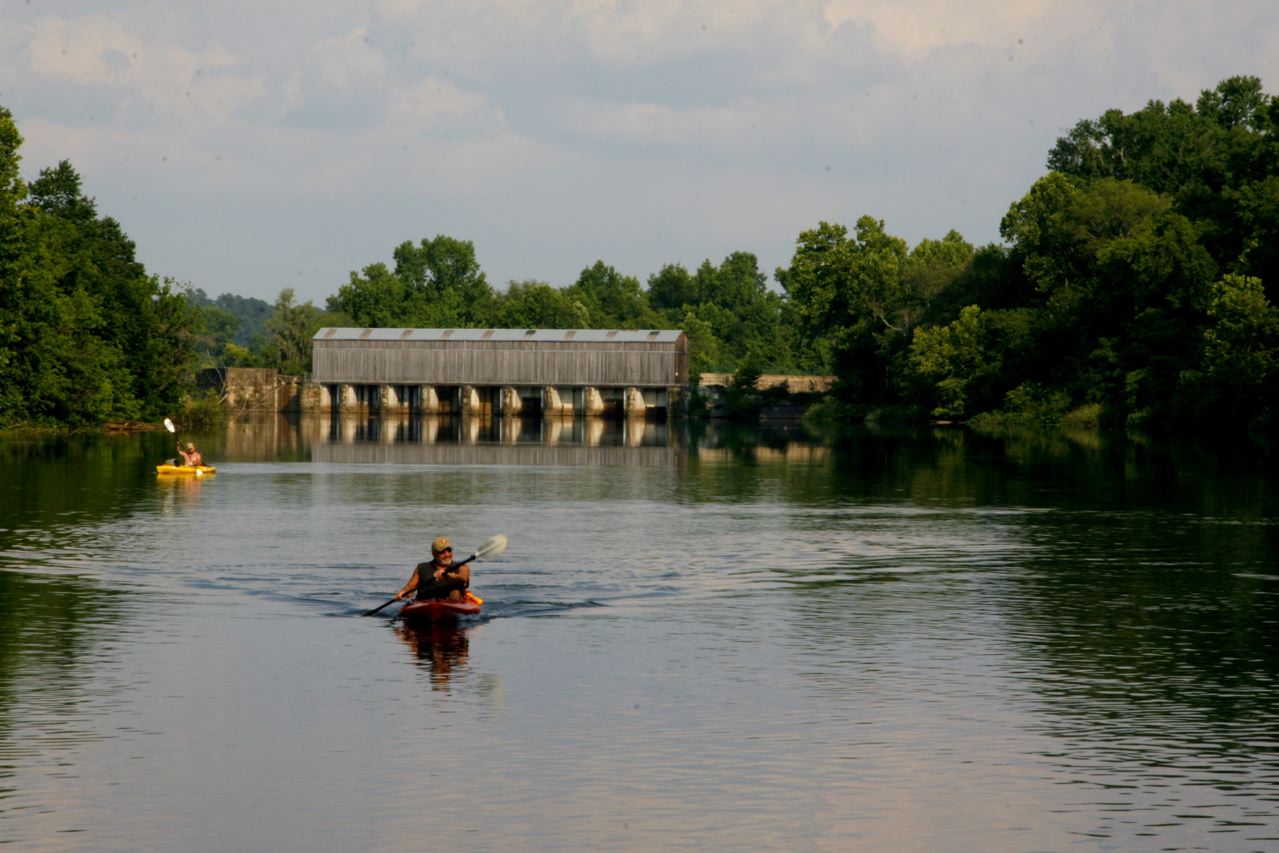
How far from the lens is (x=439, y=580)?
2164cm

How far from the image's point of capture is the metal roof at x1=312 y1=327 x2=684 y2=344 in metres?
133

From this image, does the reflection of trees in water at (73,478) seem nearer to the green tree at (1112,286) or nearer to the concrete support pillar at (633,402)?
the green tree at (1112,286)

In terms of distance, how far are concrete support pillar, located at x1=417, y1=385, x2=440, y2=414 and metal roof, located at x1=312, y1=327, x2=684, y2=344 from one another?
4834 millimetres

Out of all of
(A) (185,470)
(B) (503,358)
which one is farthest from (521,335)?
(A) (185,470)

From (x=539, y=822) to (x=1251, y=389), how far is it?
70939 mm

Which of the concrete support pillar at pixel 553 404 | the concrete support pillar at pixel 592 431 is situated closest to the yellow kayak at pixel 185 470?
the concrete support pillar at pixel 592 431

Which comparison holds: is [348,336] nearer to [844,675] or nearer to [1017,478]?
[1017,478]

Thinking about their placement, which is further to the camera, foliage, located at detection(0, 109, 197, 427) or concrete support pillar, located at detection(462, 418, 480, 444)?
concrete support pillar, located at detection(462, 418, 480, 444)

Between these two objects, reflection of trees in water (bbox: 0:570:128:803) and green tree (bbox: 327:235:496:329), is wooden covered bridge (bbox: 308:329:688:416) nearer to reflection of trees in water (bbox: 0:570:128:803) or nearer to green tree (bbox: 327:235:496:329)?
green tree (bbox: 327:235:496:329)

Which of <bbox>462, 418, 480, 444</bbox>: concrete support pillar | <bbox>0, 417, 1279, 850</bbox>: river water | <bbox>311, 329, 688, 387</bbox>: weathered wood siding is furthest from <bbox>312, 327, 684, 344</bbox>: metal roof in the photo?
<bbox>0, 417, 1279, 850</bbox>: river water

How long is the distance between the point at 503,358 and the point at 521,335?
2.73 m

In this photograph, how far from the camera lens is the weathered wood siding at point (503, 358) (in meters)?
133

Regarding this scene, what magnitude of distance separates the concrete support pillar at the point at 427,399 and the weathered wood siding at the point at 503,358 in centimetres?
296

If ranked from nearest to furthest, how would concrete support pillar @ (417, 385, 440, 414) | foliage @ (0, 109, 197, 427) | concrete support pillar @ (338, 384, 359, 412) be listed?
foliage @ (0, 109, 197, 427) < concrete support pillar @ (338, 384, 359, 412) < concrete support pillar @ (417, 385, 440, 414)
